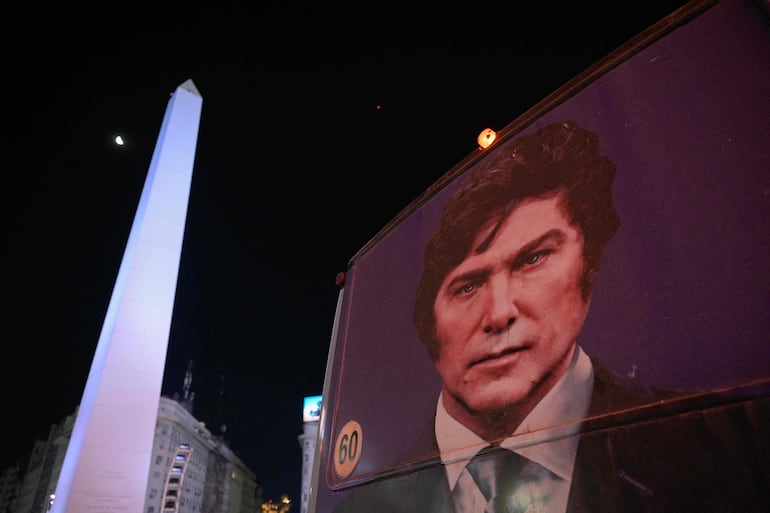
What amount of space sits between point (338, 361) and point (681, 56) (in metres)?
2.67

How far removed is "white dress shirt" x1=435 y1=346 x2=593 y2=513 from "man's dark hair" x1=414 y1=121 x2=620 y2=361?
1.11ft

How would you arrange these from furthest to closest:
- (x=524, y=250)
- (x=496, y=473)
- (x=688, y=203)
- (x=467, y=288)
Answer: (x=467, y=288) < (x=524, y=250) < (x=496, y=473) < (x=688, y=203)

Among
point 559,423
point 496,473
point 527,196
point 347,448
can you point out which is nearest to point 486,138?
point 527,196

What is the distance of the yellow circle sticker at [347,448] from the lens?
2717 millimetres

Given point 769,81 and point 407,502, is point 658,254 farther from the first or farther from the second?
point 407,502

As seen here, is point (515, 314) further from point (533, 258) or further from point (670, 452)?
point (670, 452)

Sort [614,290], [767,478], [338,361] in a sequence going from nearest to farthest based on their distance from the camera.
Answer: [767,478] → [614,290] → [338,361]

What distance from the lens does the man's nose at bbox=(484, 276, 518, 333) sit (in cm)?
208

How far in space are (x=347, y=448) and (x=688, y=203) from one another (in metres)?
2.24

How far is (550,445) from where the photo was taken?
1.65m

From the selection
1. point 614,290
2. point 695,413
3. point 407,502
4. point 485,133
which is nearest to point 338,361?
point 407,502

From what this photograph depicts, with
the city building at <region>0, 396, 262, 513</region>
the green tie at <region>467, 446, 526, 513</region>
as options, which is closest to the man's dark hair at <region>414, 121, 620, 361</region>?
the green tie at <region>467, 446, 526, 513</region>

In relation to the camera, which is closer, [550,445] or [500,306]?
[550,445]

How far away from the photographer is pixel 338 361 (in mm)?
3373
